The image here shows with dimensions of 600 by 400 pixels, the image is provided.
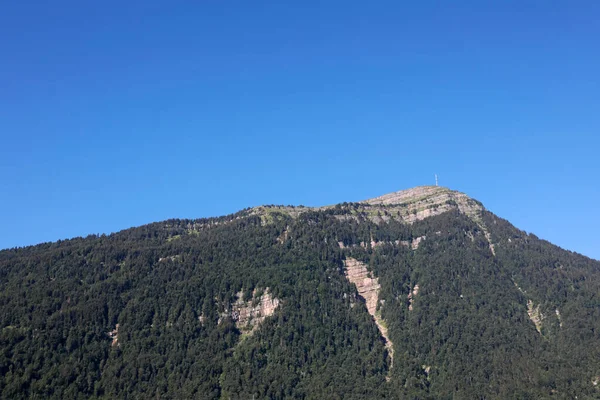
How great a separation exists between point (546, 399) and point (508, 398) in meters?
9.49

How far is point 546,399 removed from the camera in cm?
19500

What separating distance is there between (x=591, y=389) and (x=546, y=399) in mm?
11985

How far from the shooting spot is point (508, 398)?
19900cm

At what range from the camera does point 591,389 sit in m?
196

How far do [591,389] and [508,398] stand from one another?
20798 mm
